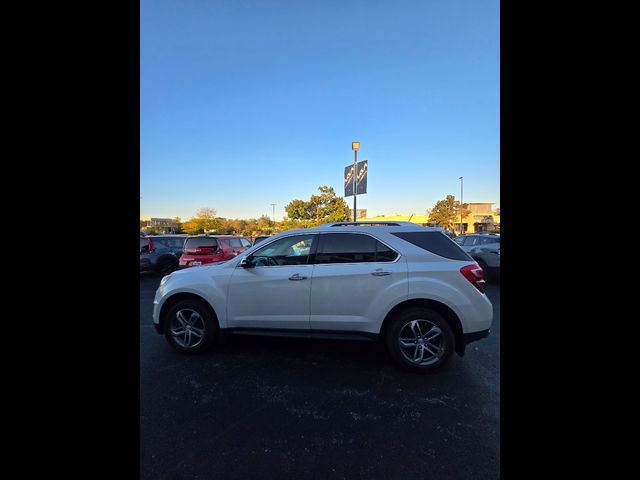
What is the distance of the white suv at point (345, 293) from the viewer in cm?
352

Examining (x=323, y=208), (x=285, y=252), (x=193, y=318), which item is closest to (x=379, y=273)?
(x=285, y=252)

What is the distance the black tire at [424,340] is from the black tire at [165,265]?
11002 millimetres

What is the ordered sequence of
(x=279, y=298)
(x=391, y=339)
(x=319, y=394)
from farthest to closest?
(x=279, y=298), (x=391, y=339), (x=319, y=394)

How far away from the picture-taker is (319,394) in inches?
121

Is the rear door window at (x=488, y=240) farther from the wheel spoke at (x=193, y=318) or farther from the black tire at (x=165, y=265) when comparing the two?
the black tire at (x=165, y=265)

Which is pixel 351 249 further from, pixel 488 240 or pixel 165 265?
pixel 165 265

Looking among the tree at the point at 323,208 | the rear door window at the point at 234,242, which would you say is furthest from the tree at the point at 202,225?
the rear door window at the point at 234,242

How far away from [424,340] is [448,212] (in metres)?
43.7

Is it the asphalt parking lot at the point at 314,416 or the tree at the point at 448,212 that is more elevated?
the tree at the point at 448,212

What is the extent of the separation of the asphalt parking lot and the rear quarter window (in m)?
1.44
